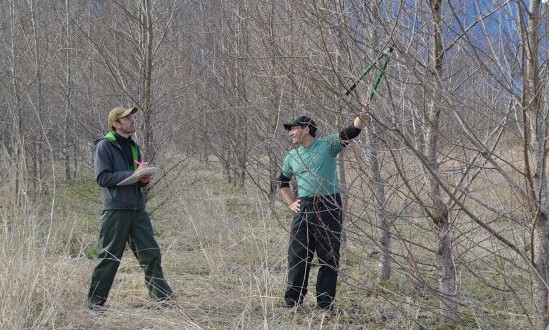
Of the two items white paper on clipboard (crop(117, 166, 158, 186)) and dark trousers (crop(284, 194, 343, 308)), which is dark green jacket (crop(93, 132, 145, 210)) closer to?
white paper on clipboard (crop(117, 166, 158, 186))

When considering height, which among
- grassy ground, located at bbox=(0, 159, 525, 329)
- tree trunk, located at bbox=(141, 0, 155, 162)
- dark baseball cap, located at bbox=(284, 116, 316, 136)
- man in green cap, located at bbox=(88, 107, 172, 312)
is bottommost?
grassy ground, located at bbox=(0, 159, 525, 329)

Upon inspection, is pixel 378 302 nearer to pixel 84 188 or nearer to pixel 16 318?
pixel 16 318

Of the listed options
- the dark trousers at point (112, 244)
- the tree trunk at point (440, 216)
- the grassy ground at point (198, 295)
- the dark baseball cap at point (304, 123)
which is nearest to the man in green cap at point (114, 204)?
the dark trousers at point (112, 244)

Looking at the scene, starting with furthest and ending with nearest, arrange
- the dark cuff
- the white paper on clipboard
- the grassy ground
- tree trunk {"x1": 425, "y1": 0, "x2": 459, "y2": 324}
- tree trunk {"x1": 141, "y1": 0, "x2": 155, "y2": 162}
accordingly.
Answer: tree trunk {"x1": 141, "y1": 0, "x2": 155, "y2": 162} → the dark cuff → the white paper on clipboard → the grassy ground → tree trunk {"x1": 425, "y1": 0, "x2": 459, "y2": 324}

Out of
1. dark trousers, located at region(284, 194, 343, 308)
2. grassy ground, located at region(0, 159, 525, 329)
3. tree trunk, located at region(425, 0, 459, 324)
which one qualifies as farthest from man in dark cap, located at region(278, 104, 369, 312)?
tree trunk, located at region(425, 0, 459, 324)

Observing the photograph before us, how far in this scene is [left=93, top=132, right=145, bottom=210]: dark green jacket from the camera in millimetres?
3957

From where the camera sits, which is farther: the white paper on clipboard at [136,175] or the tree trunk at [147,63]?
the tree trunk at [147,63]

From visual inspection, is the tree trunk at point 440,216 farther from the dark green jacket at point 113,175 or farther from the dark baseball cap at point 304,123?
the dark green jacket at point 113,175

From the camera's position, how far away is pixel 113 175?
3957 mm

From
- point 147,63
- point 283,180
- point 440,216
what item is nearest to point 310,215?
point 283,180

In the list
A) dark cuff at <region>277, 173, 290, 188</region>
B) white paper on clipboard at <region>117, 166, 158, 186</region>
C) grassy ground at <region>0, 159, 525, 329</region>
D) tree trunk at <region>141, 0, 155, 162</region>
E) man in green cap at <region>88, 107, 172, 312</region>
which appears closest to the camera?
grassy ground at <region>0, 159, 525, 329</region>

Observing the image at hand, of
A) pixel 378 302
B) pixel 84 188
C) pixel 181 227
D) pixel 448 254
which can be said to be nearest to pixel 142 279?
pixel 378 302

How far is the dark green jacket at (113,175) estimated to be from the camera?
13.0 ft

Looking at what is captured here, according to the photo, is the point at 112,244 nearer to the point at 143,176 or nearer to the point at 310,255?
the point at 143,176
